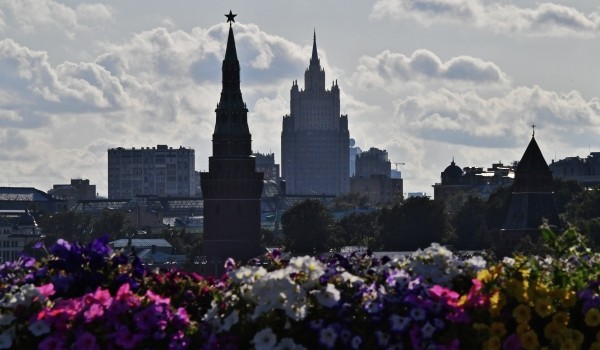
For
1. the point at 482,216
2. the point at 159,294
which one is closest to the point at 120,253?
the point at 159,294

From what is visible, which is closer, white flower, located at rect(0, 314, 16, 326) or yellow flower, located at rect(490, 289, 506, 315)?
yellow flower, located at rect(490, 289, 506, 315)

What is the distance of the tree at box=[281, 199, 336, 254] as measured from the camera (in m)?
176

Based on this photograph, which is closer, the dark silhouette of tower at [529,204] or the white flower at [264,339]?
the white flower at [264,339]

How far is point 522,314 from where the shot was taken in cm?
2702

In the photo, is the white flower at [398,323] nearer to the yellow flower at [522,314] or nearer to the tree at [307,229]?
the yellow flower at [522,314]

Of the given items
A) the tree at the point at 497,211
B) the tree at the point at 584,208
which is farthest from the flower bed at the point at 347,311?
the tree at the point at 497,211

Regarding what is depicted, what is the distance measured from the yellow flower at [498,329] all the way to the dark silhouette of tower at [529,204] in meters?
127

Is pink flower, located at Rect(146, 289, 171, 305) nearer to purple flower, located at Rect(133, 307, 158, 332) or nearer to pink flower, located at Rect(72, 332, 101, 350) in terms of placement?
purple flower, located at Rect(133, 307, 158, 332)

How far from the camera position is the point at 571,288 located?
27688mm

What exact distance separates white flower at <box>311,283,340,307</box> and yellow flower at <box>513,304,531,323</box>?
2161mm

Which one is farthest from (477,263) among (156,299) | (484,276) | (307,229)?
(307,229)

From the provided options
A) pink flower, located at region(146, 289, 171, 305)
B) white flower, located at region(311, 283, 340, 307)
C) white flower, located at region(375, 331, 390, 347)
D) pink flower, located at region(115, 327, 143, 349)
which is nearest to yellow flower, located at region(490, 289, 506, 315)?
white flower, located at region(375, 331, 390, 347)

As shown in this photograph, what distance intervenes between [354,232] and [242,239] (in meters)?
43.4

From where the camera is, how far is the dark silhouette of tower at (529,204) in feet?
513
